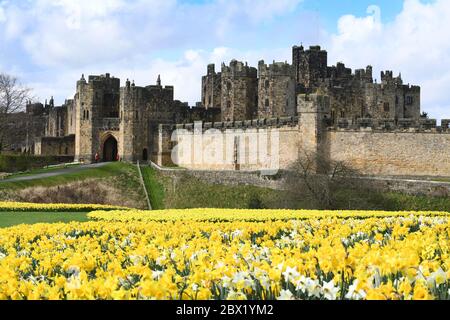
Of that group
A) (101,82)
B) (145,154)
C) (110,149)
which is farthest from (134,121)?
(101,82)

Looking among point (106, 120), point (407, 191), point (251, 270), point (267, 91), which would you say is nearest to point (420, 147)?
point (407, 191)

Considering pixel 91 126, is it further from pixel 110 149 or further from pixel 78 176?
pixel 78 176

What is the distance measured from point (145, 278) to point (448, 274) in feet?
10.6

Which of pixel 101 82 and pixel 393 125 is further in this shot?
pixel 101 82

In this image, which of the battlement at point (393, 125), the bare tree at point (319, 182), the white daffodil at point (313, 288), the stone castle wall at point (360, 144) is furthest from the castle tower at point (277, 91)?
the white daffodil at point (313, 288)

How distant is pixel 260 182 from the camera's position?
44.3m

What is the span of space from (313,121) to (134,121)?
22.9m

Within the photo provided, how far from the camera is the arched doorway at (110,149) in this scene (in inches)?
2603

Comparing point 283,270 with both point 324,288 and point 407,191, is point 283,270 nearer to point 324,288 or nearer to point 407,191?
point 324,288

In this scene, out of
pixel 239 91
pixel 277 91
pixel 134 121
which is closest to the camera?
pixel 277 91

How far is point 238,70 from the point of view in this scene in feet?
207

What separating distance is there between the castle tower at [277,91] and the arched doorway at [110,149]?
607 inches

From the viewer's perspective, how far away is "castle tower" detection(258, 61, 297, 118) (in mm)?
59531

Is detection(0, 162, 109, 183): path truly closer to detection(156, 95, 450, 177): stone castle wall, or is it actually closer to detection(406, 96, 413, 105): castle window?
detection(156, 95, 450, 177): stone castle wall
